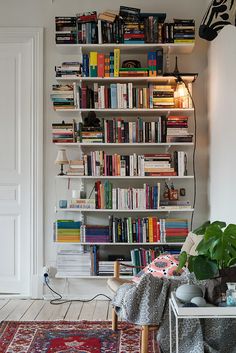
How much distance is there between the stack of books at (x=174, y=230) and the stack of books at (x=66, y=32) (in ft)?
6.60

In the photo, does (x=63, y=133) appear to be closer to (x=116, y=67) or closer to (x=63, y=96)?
(x=63, y=96)

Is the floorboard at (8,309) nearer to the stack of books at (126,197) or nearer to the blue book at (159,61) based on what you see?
the stack of books at (126,197)

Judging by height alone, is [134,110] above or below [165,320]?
above

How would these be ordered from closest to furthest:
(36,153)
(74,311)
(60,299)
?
(74,311) < (60,299) < (36,153)

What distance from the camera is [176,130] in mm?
4961

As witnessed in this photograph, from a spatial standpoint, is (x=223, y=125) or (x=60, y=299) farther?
(x=60, y=299)

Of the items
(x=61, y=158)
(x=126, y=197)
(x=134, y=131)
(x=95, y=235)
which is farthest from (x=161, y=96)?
(x=95, y=235)

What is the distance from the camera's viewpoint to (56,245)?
17.0 feet

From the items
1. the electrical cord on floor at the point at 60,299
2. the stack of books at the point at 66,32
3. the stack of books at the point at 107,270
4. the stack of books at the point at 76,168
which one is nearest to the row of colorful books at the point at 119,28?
the stack of books at the point at 66,32

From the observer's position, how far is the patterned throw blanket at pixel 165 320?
3.10m

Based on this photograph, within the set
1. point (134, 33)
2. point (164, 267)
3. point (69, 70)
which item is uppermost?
point (134, 33)

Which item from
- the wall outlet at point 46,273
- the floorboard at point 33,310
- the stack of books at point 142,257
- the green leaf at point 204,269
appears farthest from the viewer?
the wall outlet at point 46,273

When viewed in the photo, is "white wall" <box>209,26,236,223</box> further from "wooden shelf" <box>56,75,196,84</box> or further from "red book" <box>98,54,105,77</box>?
"red book" <box>98,54,105,77</box>

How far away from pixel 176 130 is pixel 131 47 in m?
0.94
